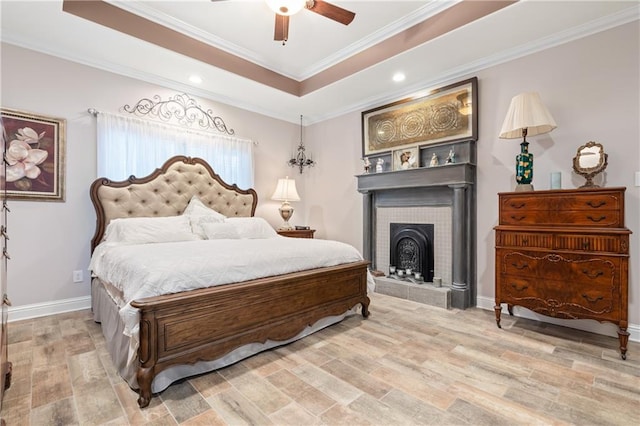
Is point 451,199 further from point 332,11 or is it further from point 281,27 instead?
point 281,27

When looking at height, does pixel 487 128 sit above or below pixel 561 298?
above

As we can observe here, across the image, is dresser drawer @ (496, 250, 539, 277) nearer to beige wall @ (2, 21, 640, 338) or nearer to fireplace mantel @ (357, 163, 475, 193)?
beige wall @ (2, 21, 640, 338)

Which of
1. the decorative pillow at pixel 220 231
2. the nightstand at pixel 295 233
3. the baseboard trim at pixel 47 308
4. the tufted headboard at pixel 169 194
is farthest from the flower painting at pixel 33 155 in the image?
the nightstand at pixel 295 233

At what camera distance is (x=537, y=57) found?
2.99 metres

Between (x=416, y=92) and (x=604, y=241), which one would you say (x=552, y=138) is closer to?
(x=604, y=241)

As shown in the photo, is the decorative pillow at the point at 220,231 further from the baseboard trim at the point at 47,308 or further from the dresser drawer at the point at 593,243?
the dresser drawer at the point at 593,243

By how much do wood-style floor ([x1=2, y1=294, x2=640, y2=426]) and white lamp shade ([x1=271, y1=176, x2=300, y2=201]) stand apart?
2484 mm

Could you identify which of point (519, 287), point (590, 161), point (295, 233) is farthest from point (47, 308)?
point (590, 161)

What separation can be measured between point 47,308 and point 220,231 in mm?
1822

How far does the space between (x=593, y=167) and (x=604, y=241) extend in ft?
2.30

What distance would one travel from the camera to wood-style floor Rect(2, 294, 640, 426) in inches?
60.9

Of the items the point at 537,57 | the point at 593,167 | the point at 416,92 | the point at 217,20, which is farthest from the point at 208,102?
the point at 593,167

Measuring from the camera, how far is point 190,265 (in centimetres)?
189

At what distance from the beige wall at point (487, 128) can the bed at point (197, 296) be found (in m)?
0.34
